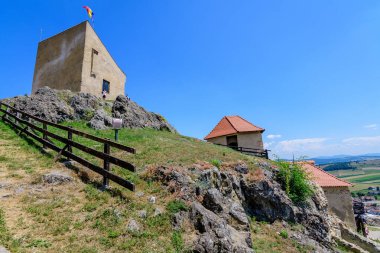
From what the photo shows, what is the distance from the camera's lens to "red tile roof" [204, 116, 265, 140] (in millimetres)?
34612

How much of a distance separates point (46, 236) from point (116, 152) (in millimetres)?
7489

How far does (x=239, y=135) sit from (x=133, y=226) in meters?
29.3

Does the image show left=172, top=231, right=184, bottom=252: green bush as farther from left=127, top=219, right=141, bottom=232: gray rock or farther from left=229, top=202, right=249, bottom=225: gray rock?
left=229, top=202, right=249, bottom=225: gray rock

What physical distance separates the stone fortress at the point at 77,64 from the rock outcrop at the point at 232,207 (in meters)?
21.8

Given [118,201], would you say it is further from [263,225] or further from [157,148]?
[263,225]

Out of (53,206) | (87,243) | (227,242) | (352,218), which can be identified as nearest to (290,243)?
(227,242)

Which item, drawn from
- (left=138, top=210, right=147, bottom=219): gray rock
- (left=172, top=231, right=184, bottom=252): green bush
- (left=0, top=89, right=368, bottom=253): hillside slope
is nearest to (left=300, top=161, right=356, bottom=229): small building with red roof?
(left=0, top=89, right=368, bottom=253): hillside slope

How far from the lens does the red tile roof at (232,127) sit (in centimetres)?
3461

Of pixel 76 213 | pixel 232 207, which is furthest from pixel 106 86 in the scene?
pixel 76 213

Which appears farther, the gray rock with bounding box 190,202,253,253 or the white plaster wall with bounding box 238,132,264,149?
the white plaster wall with bounding box 238,132,264,149

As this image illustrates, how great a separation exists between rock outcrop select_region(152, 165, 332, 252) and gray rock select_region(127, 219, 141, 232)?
1.08 meters

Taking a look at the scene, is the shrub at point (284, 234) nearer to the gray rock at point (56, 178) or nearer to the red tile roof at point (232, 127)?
the gray rock at point (56, 178)

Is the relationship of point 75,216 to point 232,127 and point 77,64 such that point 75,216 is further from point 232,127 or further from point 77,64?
point 232,127

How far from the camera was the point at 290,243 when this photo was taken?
1052 cm
